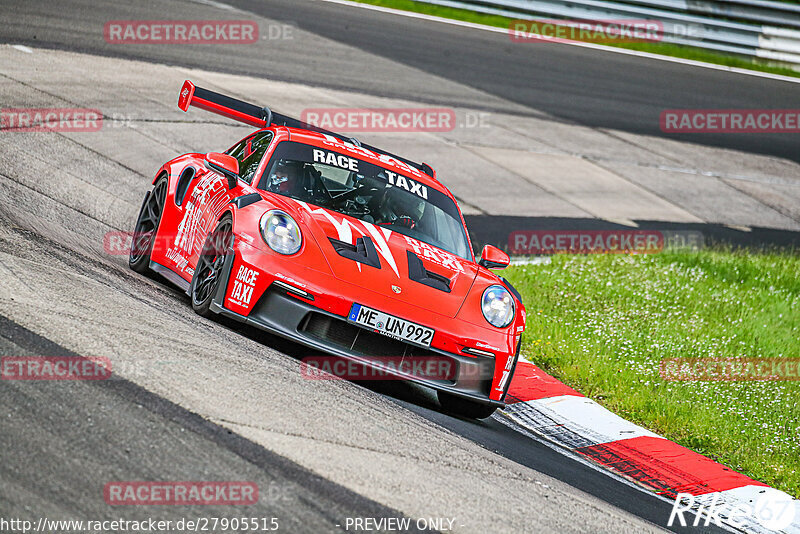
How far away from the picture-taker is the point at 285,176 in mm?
6648

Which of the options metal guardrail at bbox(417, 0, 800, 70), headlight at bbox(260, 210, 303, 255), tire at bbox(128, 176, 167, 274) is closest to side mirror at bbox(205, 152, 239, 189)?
headlight at bbox(260, 210, 303, 255)

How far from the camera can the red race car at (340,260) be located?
5.50 meters

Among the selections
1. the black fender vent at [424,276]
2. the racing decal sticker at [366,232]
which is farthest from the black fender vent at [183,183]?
the black fender vent at [424,276]

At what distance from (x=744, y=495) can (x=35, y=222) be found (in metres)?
5.15

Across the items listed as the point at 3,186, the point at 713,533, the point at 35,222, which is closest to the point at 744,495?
the point at 713,533

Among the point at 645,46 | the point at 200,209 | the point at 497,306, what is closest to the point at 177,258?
the point at 200,209

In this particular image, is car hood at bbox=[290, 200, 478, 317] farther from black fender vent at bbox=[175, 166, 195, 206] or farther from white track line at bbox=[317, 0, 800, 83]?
white track line at bbox=[317, 0, 800, 83]

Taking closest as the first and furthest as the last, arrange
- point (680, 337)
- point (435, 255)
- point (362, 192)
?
point (435, 255), point (362, 192), point (680, 337)

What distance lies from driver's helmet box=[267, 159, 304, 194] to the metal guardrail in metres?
16.5

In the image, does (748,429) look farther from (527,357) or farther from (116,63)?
(116,63)

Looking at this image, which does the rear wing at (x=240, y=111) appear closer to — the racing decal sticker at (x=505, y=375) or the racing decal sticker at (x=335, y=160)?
the racing decal sticker at (x=335, y=160)

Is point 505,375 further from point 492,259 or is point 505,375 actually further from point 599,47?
point 599,47

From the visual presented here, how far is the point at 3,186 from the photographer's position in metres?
7.85

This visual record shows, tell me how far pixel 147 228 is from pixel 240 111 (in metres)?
1.22
